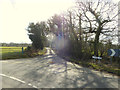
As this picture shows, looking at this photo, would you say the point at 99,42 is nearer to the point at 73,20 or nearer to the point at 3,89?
the point at 73,20

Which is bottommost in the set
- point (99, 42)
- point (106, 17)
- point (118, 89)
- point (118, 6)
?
point (118, 89)

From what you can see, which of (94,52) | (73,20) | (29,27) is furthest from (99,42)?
(29,27)

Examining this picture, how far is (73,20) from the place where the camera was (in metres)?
18.5

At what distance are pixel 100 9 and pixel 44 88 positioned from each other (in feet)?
51.9

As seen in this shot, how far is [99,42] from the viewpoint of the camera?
15.0m

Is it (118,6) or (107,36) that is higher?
(118,6)

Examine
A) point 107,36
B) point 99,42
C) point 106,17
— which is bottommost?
point 99,42

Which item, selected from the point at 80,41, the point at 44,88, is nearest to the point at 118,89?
the point at 44,88

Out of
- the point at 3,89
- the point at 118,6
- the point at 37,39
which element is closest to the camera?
the point at 3,89

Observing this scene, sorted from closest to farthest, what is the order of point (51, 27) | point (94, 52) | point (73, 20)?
point (94, 52) → point (73, 20) → point (51, 27)

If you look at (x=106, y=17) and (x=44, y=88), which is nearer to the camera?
(x=44, y=88)

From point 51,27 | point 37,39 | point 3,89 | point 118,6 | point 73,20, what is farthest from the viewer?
point 51,27

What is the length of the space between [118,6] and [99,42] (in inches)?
235

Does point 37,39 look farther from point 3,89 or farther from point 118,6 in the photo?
point 3,89
